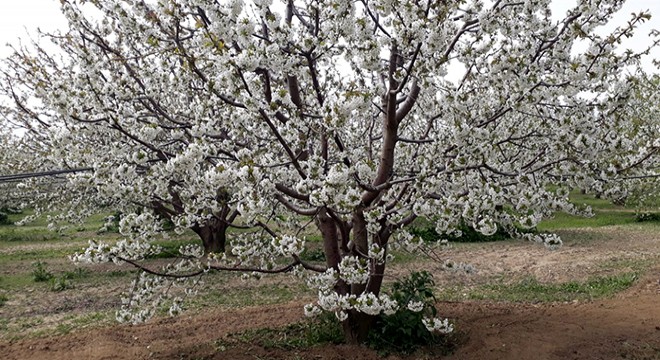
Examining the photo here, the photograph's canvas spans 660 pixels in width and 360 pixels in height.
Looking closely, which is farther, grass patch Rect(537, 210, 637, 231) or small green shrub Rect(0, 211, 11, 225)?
small green shrub Rect(0, 211, 11, 225)

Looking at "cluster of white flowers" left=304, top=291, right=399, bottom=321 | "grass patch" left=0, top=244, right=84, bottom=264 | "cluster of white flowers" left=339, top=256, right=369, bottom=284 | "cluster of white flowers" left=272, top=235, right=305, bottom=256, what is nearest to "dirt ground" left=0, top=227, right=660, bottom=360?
"cluster of white flowers" left=304, top=291, right=399, bottom=321

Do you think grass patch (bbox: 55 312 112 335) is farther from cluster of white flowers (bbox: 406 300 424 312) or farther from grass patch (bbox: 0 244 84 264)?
grass patch (bbox: 0 244 84 264)

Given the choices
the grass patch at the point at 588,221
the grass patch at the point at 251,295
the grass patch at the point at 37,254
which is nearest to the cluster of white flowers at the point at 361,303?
the grass patch at the point at 251,295

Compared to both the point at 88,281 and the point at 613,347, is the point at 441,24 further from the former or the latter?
the point at 88,281

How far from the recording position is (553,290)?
880 cm

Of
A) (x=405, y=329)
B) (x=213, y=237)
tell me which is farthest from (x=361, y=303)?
(x=213, y=237)

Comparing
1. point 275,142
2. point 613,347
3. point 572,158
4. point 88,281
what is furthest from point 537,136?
point 88,281

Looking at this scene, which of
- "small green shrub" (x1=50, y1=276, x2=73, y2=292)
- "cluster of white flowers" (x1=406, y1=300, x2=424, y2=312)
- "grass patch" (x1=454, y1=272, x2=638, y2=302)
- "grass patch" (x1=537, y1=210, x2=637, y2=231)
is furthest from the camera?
"grass patch" (x1=537, y1=210, x2=637, y2=231)

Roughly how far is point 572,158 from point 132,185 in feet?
13.5

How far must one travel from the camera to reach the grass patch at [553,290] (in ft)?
27.1

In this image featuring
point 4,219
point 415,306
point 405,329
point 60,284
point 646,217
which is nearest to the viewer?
point 415,306

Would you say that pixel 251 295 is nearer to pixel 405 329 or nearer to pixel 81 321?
pixel 81 321

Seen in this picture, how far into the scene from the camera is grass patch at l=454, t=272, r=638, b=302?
8.25 m

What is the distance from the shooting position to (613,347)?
5375 mm
